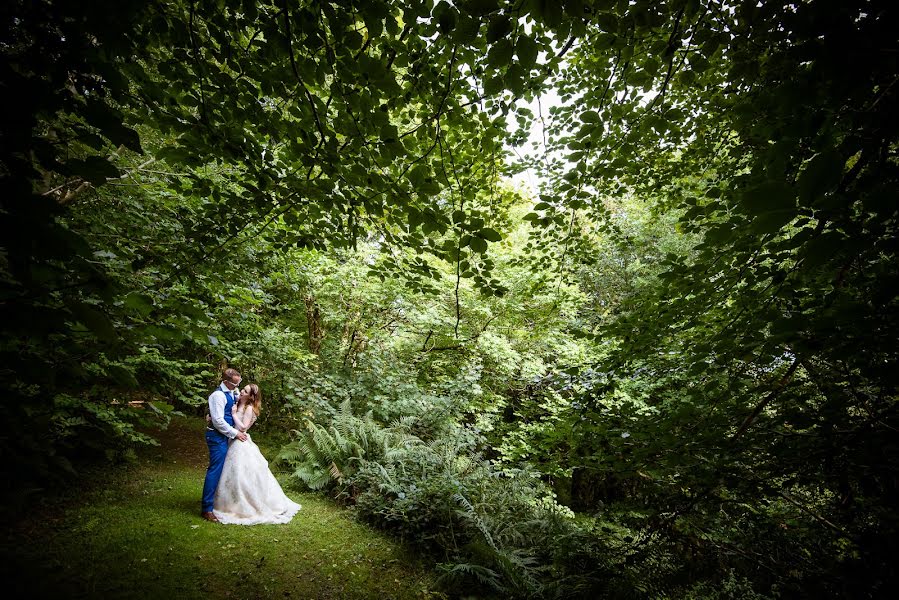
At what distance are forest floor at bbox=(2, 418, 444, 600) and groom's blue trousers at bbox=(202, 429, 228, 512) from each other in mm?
280

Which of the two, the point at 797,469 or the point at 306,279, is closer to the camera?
the point at 797,469

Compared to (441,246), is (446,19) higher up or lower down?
higher up

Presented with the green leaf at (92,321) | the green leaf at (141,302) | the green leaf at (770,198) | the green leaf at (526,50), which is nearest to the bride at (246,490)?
the green leaf at (141,302)

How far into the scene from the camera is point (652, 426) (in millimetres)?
2465

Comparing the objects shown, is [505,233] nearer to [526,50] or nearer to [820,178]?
[526,50]

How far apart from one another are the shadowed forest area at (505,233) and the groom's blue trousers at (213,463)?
2.46 feet

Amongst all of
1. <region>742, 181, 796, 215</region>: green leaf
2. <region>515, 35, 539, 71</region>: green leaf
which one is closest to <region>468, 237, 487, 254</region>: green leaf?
<region>515, 35, 539, 71</region>: green leaf

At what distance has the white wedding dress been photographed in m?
4.56

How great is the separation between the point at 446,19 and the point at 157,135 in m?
4.71

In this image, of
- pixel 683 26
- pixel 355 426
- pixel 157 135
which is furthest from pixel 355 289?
pixel 683 26

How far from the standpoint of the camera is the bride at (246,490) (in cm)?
457

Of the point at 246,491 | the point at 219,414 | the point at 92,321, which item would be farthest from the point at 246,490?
the point at 92,321

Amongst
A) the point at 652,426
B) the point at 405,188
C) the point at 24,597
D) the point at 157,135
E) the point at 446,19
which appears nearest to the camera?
the point at 446,19

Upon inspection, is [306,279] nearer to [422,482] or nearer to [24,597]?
[422,482]
